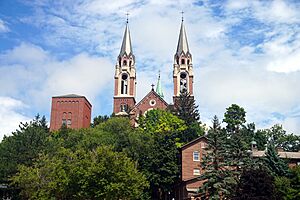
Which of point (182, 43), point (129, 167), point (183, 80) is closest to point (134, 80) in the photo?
point (183, 80)

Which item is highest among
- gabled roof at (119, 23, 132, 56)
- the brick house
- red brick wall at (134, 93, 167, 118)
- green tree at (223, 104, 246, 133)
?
gabled roof at (119, 23, 132, 56)

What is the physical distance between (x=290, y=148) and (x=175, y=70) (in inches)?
1094

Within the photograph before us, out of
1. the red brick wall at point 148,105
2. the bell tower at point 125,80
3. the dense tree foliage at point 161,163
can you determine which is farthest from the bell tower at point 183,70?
the dense tree foliage at point 161,163

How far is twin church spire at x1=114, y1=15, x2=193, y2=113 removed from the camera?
87.2 m

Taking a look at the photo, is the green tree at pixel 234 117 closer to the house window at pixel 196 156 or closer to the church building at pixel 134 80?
the church building at pixel 134 80

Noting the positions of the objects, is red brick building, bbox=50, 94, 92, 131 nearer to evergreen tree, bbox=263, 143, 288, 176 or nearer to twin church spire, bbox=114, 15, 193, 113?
twin church spire, bbox=114, 15, 193, 113

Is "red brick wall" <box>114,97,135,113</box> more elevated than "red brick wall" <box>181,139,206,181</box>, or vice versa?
"red brick wall" <box>114,97,135,113</box>

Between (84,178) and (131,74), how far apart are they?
5466cm

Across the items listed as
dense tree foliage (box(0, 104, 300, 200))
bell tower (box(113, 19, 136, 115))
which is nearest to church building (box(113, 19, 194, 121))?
bell tower (box(113, 19, 136, 115))

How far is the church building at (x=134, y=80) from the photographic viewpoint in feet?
282

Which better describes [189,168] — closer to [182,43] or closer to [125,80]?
[125,80]

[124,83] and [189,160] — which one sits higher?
[124,83]

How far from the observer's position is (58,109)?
287 feet

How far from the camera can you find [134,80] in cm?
9038
